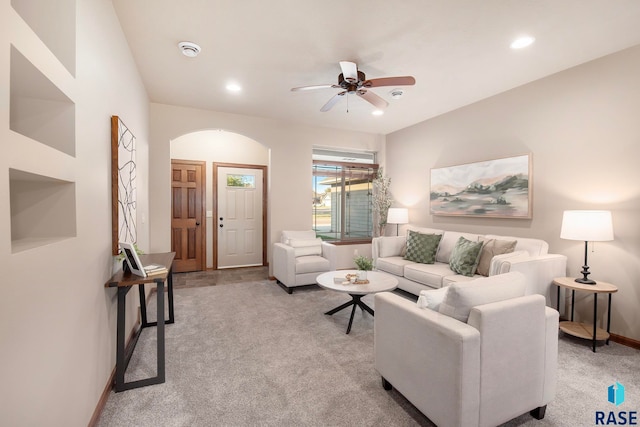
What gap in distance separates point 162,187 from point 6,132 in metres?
3.75

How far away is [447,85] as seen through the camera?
3.60m

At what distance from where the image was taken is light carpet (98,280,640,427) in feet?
5.83

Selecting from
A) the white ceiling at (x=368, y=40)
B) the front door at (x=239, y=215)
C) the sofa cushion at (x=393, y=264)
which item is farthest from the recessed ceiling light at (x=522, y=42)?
the front door at (x=239, y=215)

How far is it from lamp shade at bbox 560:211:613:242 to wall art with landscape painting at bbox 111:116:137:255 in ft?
12.9

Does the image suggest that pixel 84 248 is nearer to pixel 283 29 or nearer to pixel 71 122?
pixel 71 122

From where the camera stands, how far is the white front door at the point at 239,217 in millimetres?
5984

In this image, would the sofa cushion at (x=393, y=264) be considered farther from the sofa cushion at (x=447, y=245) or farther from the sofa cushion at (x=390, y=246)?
the sofa cushion at (x=447, y=245)

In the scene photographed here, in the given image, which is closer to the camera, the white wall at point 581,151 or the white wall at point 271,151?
the white wall at point 581,151

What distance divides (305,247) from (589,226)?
3349 millimetres

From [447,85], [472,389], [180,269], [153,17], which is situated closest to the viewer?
[472,389]

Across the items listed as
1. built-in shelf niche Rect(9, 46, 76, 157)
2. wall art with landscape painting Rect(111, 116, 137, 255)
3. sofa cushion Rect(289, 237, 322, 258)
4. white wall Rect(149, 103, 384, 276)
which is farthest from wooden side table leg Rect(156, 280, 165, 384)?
white wall Rect(149, 103, 384, 276)

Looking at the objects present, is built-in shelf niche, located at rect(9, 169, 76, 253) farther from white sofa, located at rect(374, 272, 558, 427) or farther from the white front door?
the white front door

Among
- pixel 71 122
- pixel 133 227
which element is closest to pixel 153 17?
pixel 71 122

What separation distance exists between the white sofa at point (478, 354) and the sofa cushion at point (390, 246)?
2826 millimetres
